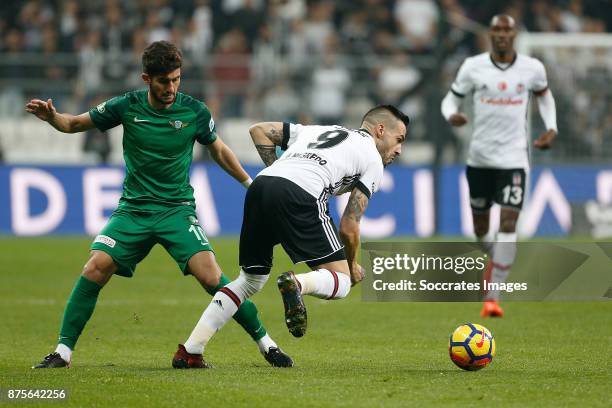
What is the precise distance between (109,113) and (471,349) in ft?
9.05

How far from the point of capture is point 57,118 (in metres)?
7.71

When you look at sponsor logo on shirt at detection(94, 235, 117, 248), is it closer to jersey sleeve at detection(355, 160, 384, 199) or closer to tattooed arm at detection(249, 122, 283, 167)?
tattooed arm at detection(249, 122, 283, 167)

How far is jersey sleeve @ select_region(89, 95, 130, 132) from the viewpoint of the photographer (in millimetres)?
7801

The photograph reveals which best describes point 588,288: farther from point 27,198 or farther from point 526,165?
point 27,198

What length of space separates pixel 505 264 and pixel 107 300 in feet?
14.0

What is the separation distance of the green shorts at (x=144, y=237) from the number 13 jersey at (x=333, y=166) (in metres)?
0.72

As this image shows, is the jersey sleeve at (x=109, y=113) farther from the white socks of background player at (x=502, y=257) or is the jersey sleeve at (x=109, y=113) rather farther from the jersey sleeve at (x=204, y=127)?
the white socks of background player at (x=502, y=257)

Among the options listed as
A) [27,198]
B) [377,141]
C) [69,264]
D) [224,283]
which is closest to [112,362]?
[224,283]

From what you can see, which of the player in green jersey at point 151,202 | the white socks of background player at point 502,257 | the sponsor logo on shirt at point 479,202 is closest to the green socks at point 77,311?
the player in green jersey at point 151,202

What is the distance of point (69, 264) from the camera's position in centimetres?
1622

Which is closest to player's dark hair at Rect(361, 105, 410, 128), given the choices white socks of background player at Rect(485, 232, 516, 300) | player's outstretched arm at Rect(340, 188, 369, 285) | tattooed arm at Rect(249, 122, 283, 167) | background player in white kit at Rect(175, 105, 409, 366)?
background player in white kit at Rect(175, 105, 409, 366)

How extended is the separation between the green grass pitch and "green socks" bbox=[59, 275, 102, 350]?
0.20 m

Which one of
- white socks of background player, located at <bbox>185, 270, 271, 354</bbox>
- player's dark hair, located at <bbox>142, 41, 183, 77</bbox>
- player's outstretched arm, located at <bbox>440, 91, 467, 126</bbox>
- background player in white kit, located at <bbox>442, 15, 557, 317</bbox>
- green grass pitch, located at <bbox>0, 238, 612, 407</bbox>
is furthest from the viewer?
background player in white kit, located at <bbox>442, 15, 557, 317</bbox>

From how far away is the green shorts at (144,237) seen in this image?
305 inches
